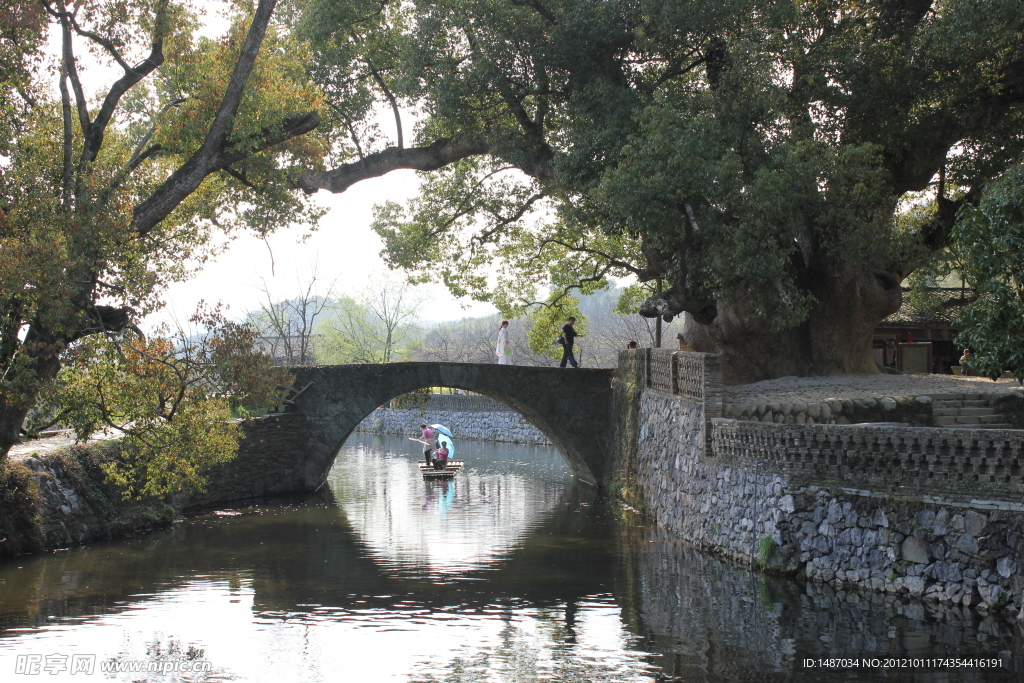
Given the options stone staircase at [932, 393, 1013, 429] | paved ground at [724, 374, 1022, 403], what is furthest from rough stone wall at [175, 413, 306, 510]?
stone staircase at [932, 393, 1013, 429]

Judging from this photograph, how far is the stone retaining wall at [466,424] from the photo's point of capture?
1379 inches

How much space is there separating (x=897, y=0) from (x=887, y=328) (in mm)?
8886

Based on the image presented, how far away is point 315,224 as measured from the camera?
1877cm

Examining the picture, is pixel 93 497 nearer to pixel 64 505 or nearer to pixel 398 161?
pixel 64 505

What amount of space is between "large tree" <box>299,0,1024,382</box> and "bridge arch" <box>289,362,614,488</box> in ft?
12.4

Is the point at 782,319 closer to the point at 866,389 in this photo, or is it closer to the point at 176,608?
the point at 866,389

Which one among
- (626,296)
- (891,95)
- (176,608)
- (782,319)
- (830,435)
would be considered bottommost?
(176,608)

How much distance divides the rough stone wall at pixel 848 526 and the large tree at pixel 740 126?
3142 mm

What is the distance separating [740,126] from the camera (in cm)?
1498

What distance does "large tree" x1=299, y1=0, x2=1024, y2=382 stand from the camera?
14.5 m

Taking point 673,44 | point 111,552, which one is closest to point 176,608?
point 111,552

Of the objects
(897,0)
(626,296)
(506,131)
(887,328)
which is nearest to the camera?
(897,0)

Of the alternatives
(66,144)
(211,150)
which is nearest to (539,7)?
(211,150)

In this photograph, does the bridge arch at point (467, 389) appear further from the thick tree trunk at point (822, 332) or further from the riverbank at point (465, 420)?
the riverbank at point (465, 420)
